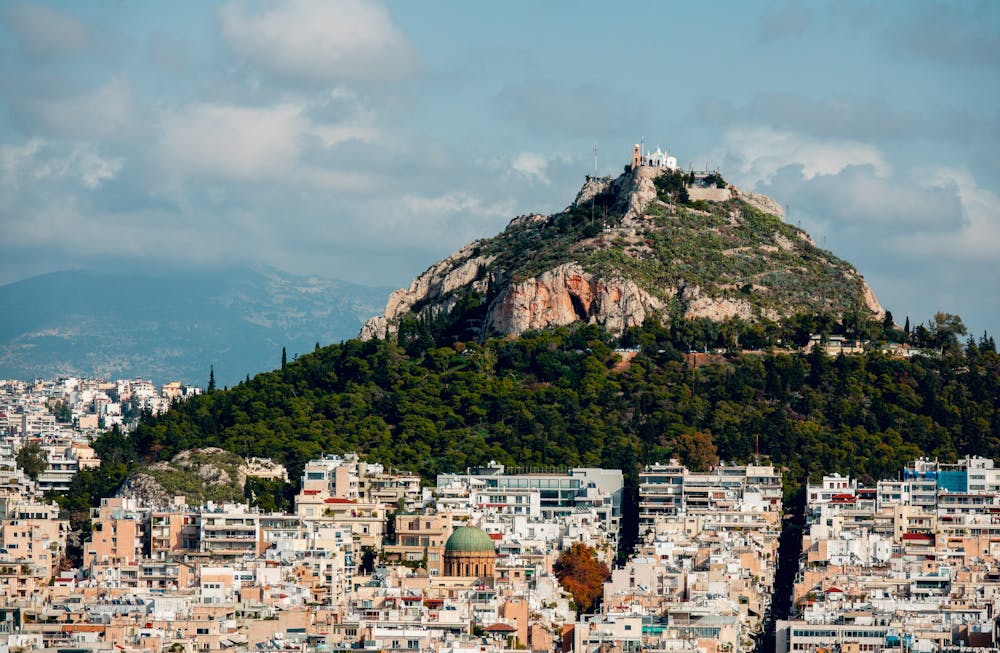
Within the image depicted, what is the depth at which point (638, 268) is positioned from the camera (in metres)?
150

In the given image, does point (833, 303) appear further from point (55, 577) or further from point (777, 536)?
point (55, 577)

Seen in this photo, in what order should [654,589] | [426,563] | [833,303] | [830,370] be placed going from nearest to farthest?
[654,589], [426,563], [830,370], [833,303]

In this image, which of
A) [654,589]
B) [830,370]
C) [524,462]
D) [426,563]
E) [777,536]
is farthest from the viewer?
[830,370]

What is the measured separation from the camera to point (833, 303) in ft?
500

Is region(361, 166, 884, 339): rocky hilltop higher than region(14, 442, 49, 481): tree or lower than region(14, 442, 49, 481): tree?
higher

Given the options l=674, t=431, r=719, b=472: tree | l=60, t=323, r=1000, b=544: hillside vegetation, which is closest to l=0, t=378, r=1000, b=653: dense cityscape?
l=674, t=431, r=719, b=472: tree

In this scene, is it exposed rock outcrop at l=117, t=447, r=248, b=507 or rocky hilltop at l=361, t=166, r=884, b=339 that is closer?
exposed rock outcrop at l=117, t=447, r=248, b=507

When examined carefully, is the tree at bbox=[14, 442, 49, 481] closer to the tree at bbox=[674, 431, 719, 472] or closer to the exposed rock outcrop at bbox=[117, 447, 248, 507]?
the exposed rock outcrop at bbox=[117, 447, 248, 507]

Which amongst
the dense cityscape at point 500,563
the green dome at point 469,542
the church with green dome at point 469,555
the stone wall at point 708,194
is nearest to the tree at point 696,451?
the dense cityscape at point 500,563

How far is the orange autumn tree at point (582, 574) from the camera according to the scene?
107062mm

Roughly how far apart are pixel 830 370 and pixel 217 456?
33.4 m

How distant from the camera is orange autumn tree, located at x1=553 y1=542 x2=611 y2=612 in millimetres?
107062

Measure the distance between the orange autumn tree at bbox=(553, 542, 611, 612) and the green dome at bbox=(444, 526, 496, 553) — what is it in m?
3.28

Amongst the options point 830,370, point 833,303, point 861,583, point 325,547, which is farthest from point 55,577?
point 833,303
